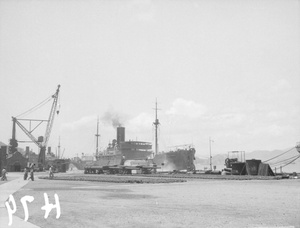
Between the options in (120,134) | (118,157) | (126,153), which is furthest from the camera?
(120,134)

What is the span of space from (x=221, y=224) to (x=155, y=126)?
103 metres

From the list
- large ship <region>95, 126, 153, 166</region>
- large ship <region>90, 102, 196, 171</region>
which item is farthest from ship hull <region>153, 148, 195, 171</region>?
large ship <region>95, 126, 153, 166</region>

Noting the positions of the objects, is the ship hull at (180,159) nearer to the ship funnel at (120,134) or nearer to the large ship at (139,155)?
the large ship at (139,155)

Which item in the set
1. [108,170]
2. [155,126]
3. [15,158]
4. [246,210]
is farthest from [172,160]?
[246,210]

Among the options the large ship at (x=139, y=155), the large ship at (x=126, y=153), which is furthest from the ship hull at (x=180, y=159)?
the large ship at (x=126, y=153)

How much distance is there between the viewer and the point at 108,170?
212 feet

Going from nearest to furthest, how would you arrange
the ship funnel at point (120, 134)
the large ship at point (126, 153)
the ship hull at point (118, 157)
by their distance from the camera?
the ship hull at point (118, 157) < the large ship at point (126, 153) < the ship funnel at point (120, 134)

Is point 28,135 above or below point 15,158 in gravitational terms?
above

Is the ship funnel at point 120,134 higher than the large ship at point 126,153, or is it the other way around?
the ship funnel at point 120,134

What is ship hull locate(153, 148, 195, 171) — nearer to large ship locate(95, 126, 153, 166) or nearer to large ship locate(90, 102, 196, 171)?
large ship locate(90, 102, 196, 171)

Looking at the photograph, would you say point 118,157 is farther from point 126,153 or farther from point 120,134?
point 120,134

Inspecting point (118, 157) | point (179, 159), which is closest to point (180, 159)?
point (179, 159)

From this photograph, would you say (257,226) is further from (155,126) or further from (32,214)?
(155,126)

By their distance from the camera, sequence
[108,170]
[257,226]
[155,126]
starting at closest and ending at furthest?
[257,226] → [108,170] → [155,126]
